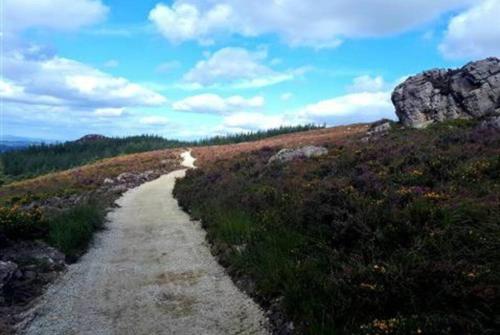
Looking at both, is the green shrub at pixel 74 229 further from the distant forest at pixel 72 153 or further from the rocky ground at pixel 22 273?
the distant forest at pixel 72 153

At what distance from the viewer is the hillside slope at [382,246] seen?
225 inches

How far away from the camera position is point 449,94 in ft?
106

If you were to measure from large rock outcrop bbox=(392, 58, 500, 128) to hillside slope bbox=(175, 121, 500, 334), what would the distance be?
1805 centimetres

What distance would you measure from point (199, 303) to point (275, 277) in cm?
160

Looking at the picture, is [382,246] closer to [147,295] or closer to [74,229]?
[147,295]

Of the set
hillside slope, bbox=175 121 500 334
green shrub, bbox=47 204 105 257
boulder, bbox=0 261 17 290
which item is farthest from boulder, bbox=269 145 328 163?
boulder, bbox=0 261 17 290

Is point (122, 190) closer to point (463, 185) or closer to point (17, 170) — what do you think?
point (463, 185)

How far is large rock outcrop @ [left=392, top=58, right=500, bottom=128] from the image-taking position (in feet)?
97.4

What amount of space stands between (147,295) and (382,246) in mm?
4844

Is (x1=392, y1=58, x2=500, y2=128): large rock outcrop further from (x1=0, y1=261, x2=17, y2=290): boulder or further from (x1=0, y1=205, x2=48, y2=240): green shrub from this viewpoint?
(x1=0, y1=261, x2=17, y2=290): boulder

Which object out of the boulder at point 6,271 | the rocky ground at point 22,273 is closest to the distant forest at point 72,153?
the rocky ground at point 22,273

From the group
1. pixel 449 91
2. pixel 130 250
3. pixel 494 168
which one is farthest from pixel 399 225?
pixel 449 91

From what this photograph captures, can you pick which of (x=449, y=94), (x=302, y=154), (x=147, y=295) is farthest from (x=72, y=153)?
(x=147, y=295)

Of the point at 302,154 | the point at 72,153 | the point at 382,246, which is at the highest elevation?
the point at 302,154
